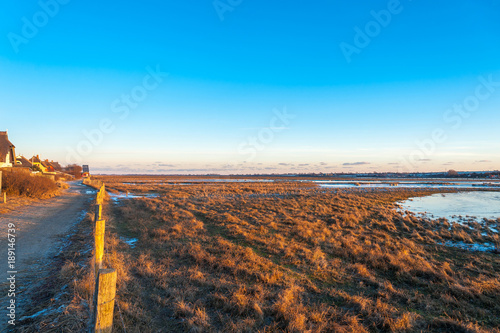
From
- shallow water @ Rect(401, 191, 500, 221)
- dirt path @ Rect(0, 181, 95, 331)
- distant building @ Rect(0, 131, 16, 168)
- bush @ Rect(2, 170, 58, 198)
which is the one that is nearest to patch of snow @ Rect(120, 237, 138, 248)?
dirt path @ Rect(0, 181, 95, 331)

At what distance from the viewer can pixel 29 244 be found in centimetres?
953

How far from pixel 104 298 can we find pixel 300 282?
566 cm

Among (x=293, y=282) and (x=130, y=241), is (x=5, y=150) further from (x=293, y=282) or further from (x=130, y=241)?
(x=293, y=282)

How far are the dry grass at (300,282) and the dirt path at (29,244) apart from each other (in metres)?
1.84

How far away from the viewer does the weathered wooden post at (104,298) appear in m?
3.19

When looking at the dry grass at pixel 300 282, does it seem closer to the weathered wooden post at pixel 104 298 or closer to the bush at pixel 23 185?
the weathered wooden post at pixel 104 298

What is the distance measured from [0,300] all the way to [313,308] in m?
6.77

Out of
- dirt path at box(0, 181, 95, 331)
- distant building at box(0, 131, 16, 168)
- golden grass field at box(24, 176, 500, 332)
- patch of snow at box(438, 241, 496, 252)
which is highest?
distant building at box(0, 131, 16, 168)

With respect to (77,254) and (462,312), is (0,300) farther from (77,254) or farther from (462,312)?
(462,312)

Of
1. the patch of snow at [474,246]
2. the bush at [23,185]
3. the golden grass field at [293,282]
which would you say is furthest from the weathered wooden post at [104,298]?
the bush at [23,185]

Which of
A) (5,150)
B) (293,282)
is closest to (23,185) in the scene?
(5,150)

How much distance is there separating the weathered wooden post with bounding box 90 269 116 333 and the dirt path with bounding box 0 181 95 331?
9.01ft

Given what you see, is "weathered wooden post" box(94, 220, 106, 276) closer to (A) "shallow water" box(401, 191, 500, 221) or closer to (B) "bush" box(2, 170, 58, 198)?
(A) "shallow water" box(401, 191, 500, 221)

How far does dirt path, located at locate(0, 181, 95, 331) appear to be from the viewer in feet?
19.1
